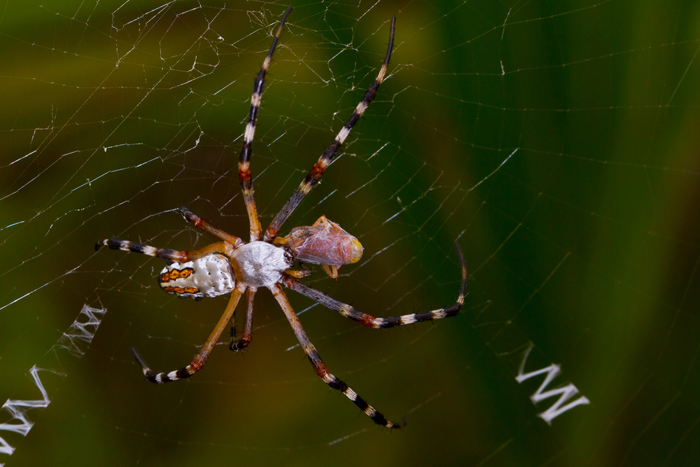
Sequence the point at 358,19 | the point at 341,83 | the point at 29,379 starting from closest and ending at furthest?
the point at 358,19
the point at 341,83
the point at 29,379

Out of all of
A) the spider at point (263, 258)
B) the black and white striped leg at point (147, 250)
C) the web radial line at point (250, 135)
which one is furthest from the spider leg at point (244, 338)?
the web radial line at point (250, 135)

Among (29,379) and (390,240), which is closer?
(29,379)

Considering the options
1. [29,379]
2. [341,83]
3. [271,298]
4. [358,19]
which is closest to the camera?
[358,19]

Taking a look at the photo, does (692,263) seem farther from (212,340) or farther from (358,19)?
(212,340)

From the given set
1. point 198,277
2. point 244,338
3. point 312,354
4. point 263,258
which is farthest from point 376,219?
point 198,277

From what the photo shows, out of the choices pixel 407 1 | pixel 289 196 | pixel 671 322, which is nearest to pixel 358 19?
pixel 407 1

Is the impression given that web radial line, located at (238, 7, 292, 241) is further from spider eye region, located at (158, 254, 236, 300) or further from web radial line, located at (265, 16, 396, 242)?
spider eye region, located at (158, 254, 236, 300)
